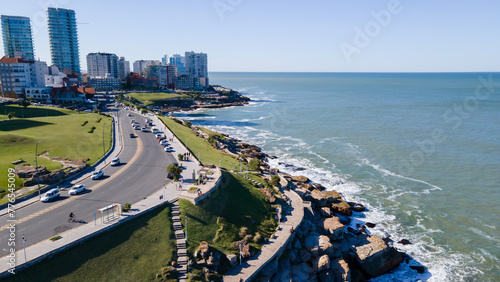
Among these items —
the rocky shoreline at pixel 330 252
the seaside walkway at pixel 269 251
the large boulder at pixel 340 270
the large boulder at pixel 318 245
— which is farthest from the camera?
the large boulder at pixel 318 245

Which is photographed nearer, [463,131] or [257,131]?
[463,131]

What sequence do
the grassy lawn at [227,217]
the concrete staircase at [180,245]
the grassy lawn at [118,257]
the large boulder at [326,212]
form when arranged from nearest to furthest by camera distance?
the grassy lawn at [118,257] → the concrete staircase at [180,245] → the grassy lawn at [227,217] → the large boulder at [326,212]

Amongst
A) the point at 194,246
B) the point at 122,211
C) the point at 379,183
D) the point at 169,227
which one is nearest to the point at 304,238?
the point at 194,246

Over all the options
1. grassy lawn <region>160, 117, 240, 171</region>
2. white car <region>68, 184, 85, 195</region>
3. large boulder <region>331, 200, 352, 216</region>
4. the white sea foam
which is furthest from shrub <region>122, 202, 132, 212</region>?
large boulder <region>331, 200, 352, 216</region>

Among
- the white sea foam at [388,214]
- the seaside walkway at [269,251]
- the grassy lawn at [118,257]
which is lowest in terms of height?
the white sea foam at [388,214]

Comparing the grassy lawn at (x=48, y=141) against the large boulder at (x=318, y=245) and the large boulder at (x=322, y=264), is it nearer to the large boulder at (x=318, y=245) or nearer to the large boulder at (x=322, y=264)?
the large boulder at (x=318, y=245)

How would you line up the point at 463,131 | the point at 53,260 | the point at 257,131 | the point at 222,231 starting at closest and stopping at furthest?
the point at 53,260 < the point at 222,231 < the point at 463,131 < the point at 257,131

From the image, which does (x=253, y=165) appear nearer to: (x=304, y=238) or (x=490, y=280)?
(x=304, y=238)

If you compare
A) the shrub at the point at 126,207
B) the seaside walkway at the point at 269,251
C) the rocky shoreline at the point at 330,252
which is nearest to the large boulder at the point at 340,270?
the rocky shoreline at the point at 330,252
